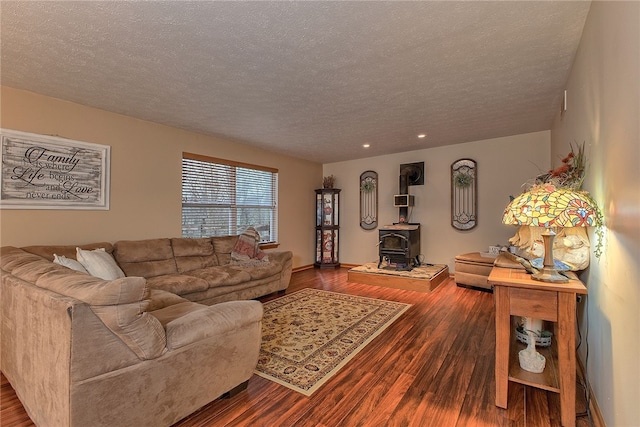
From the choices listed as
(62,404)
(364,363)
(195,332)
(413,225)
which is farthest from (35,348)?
(413,225)

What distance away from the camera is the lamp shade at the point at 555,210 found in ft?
5.07

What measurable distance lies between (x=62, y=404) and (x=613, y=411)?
264 centimetres

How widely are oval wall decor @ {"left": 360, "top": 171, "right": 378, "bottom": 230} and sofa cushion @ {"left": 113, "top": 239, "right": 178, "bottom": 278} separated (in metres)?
4.06

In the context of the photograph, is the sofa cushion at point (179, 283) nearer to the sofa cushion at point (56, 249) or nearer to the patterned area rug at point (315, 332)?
the sofa cushion at point (56, 249)

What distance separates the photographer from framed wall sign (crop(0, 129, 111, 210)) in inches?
111

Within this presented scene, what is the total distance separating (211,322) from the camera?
1767 mm

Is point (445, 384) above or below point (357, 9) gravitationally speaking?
below

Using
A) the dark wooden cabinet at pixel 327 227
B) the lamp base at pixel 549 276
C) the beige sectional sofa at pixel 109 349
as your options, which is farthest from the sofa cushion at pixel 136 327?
the dark wooden cabinet at pixel 327 227

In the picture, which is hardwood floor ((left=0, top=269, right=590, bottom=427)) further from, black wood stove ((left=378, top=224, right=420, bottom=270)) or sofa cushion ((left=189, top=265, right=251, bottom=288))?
black wood stove ((left=378, top=224, right=420, bottom=270))

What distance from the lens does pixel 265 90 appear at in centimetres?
288

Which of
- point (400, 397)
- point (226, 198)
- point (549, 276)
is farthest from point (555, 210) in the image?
point (226, 198)

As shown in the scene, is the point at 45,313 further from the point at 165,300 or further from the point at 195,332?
the point at 165,300

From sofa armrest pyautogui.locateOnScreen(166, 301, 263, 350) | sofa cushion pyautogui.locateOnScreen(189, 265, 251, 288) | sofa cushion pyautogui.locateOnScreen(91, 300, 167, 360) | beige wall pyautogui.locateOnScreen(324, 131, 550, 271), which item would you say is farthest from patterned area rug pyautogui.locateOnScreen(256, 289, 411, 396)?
beige wall pyautogui.locateOnScreen(324, 131, 550, 271)

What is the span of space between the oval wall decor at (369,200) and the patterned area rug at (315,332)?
242cm
